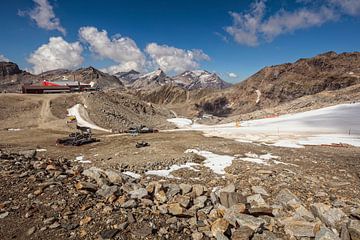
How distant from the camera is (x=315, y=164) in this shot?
17.8 metres

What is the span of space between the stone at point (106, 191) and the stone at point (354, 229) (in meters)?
8.81

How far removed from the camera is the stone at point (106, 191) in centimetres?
984

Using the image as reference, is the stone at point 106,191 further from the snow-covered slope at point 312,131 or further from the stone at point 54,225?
the snow-covered slope at point 312,131

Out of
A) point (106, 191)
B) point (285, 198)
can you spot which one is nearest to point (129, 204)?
point (106, 191)

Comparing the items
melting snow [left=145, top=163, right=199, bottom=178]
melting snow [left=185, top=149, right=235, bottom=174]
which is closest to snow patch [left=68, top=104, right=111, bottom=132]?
melting snow [left=185, top=149, right=235, bottom=174]

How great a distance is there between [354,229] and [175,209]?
6.12 m

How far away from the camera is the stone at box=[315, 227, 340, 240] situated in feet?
24.6

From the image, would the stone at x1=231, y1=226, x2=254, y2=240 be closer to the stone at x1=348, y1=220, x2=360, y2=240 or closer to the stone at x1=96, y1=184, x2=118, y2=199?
the stone at x1=348, y1=220, x2=360, y2=240

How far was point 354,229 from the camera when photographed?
7.69m

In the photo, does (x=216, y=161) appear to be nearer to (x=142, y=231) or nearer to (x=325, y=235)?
(x=325, y=235)

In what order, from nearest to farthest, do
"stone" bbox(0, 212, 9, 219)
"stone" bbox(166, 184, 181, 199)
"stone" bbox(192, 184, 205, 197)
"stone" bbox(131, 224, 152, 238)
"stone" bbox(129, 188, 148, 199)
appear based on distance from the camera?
"stone" bbox(131, 224, 152, 238) → "stone" bbox(0, 212, 9, 219) → "stone" bbox(129, 188, 148, 199) → "stone" bbox(166, 184, 181, 199) → "stone" bbox(192, 184, 205, 197)

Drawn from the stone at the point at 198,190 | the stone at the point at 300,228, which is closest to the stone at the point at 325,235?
the stone at the point at 300,228

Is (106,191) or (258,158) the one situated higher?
(106,191)

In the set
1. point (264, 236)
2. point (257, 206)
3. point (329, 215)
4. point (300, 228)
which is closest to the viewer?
point (264, 236)
